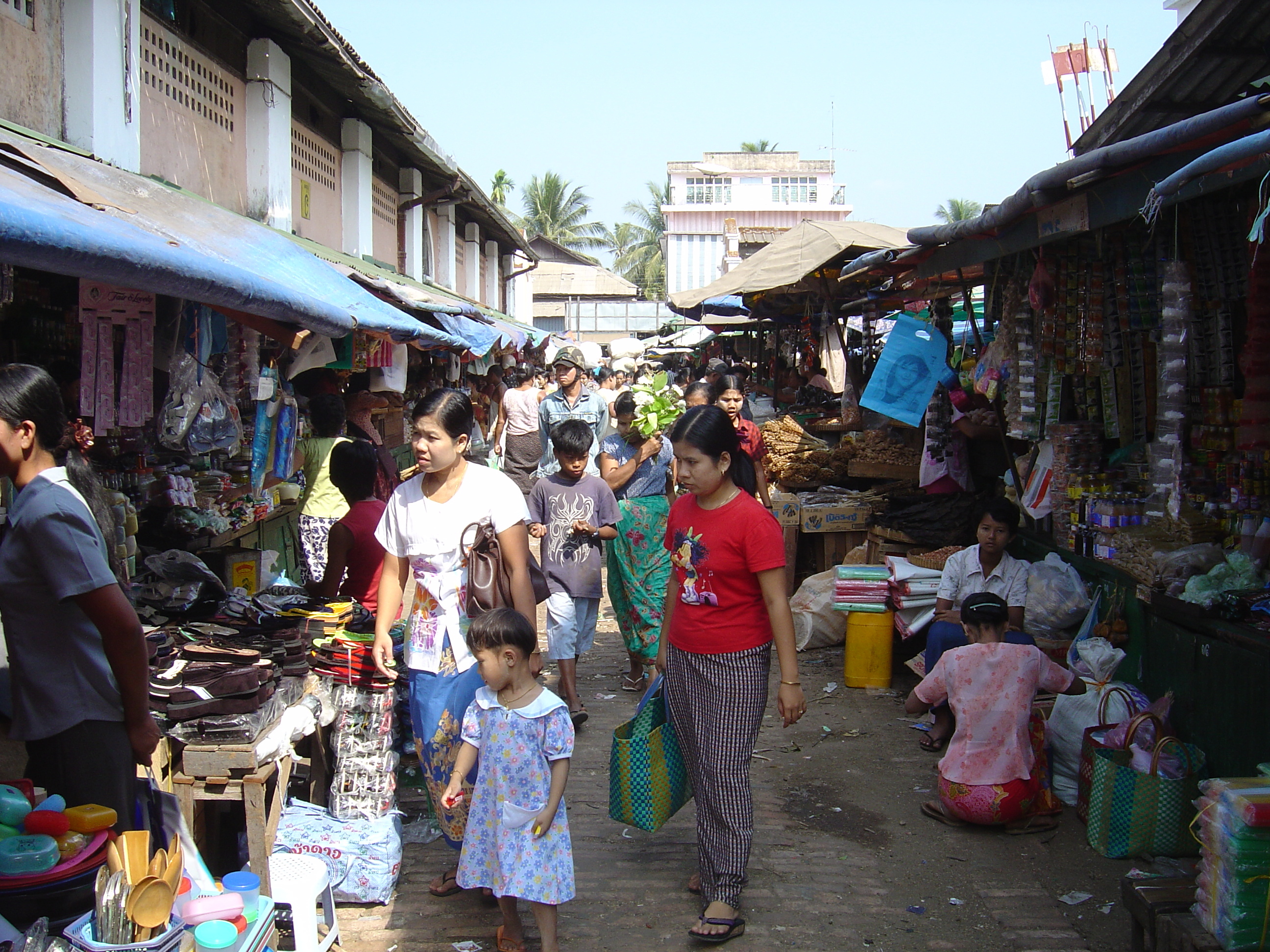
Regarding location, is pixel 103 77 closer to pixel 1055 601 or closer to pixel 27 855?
pixel 27 855

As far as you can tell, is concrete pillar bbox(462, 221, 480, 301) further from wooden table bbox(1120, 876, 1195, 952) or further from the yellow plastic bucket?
wooden table bbox(1120, 876, 1195, 952)

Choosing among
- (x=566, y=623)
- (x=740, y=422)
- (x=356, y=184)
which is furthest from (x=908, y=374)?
(x=356, y=184)

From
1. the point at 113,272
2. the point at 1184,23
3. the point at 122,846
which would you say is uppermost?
the point at 1184,23

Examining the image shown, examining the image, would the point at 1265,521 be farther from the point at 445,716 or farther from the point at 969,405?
the point at 445,716

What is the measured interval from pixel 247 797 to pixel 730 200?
54.7 m

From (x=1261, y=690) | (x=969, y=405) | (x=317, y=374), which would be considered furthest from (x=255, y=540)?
(x=1261, y=690)

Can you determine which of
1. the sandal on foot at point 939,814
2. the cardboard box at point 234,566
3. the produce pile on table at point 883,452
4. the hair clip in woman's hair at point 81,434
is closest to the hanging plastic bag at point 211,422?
the hair clip in woman's hair at point 81,434

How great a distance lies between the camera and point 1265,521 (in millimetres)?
4320

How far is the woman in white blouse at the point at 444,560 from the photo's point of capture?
352 centimetres

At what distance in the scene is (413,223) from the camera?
14.5 meters

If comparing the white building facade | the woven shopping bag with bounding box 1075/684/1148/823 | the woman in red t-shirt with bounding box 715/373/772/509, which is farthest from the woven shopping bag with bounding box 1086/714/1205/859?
the white building facade

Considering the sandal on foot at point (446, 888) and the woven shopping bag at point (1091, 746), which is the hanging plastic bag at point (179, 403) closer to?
the sandal on foot at point (446, 888)

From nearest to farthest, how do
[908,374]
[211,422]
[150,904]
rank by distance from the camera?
[150,904]
[211,422]
[908,374]

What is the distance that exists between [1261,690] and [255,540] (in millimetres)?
5931
